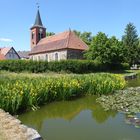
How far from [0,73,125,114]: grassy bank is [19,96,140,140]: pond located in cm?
47

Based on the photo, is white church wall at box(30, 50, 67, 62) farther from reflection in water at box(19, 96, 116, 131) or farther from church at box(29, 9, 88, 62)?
reflection in water at box(19, 96, 116, 131)

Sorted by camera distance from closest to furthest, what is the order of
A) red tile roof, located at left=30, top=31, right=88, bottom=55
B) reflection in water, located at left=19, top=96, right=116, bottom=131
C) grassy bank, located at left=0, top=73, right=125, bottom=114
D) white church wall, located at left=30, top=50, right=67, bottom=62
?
reflection in water, located at left=19, top=96, right=116, bottom=131 → grassy bank, located at left=0, top=73, right=125, bottom=114 → white church wall, located at left=30, top=50, right=67, bottom=62 → red tile roof, located at left=30, top=31, right=88, bottom=55

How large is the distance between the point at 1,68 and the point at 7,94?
74.4 feet

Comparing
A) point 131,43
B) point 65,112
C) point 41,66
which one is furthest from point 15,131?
point 131,43

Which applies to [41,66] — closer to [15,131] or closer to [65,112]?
[65,112]

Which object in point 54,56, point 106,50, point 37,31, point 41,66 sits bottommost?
point 41,66

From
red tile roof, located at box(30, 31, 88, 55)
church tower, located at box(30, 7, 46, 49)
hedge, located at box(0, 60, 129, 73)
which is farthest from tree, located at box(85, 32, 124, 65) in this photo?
church tower, located at box(30, 7, 46, 49)

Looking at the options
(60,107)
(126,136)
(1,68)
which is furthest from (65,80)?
(1,68)

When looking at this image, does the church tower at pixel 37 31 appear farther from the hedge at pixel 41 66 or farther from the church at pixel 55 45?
the hedge at pixel 41 66

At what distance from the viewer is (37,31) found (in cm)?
5816

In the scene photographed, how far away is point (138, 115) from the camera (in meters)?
10.1

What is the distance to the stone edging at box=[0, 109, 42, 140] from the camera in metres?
5.91

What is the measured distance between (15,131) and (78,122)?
368cm

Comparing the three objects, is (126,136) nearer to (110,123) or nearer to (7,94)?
(110,123)
